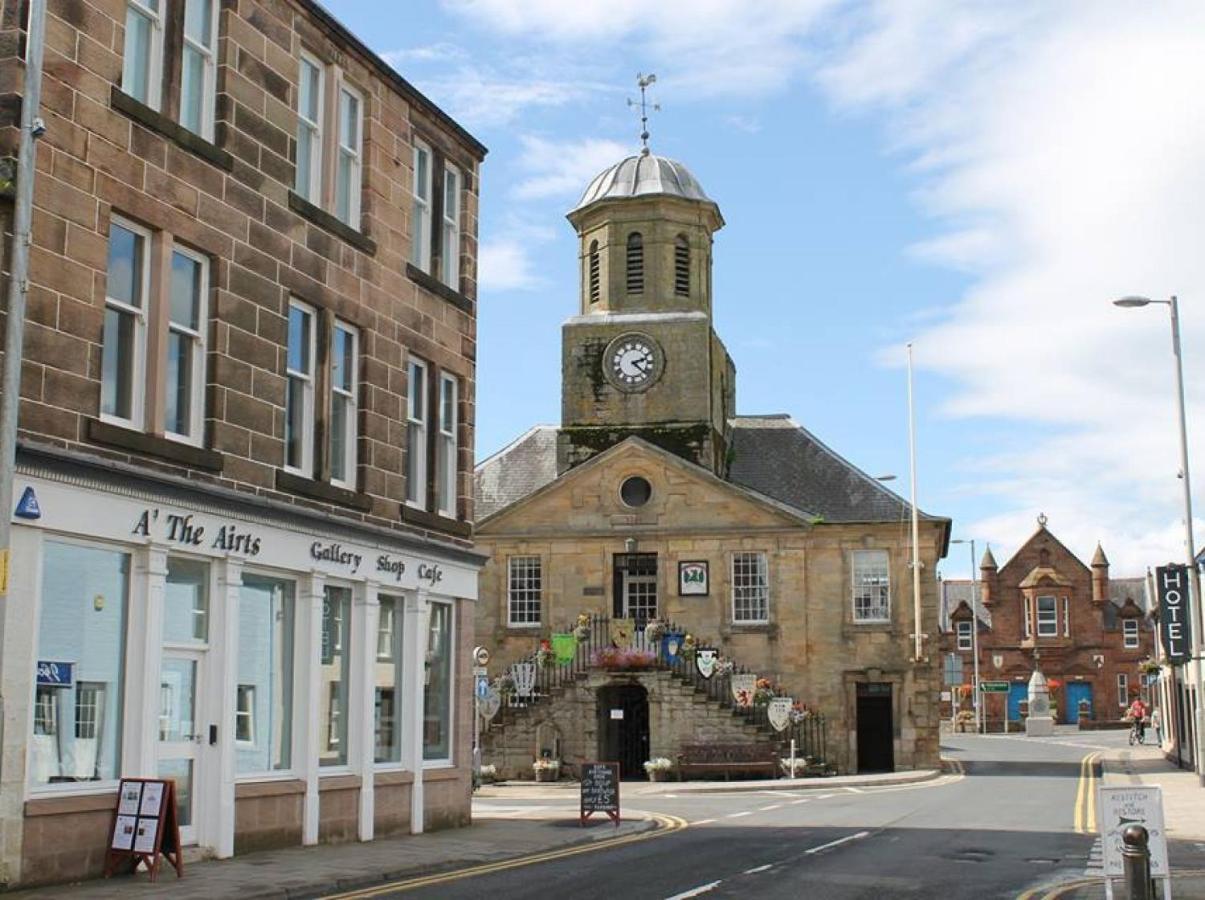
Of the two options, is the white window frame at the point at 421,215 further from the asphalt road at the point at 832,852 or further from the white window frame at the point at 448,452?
the asphalt road at the point at 832,852

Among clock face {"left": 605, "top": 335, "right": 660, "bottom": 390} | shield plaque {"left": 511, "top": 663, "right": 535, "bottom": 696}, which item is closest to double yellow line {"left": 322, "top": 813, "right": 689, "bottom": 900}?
shield plaque {"left": 511, "top": 663, "right": 535, "bottom": 696}

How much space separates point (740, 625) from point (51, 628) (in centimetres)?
3234

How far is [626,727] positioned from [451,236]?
76.2ft

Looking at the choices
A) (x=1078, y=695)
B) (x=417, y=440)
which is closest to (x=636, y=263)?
(x=417, y=440)

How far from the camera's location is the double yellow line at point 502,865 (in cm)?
1439

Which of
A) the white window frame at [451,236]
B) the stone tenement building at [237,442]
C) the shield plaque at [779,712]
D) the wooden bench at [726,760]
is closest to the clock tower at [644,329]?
the shield plaque at [779,712]

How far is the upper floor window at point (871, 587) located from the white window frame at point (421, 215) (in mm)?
25658

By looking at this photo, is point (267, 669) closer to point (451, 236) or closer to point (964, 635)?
point (451, 236)

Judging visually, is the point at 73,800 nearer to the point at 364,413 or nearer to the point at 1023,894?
the point at 364,413

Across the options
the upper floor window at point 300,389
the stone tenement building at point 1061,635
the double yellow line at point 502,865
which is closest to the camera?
the double yellow line at point 502,865

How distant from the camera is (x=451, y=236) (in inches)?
923

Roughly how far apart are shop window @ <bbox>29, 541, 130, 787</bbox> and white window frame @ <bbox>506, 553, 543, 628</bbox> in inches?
1237

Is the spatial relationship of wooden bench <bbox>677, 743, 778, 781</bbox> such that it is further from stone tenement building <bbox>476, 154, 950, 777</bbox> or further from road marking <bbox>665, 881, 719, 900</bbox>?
road marking <bbox>665, 881, 719, 900</bbox>

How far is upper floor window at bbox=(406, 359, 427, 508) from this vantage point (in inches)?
858
